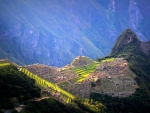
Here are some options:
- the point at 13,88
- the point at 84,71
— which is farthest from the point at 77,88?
the point at 13,88

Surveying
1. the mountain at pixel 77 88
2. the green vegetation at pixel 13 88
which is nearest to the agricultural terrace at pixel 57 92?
the mountain at pixel 77 88

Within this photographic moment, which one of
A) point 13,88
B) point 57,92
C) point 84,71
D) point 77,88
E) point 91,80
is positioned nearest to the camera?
point 13,88

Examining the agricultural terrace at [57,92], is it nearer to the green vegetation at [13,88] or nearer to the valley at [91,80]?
the valley at [91,80]

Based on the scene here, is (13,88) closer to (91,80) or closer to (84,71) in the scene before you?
(91,80)

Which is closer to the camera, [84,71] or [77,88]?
[77,88]

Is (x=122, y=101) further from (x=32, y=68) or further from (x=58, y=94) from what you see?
(x=32, y=68)

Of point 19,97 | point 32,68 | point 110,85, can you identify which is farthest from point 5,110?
point 110,85

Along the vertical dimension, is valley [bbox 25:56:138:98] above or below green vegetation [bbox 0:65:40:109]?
above

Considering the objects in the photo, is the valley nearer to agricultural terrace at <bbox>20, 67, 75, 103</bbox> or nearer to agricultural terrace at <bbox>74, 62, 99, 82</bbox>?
agricultural terrace at <bbox>74, 62, 99, 82</bbox>

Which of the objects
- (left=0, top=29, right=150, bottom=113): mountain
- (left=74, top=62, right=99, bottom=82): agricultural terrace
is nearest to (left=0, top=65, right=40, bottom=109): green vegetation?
(left=0, top=29, right=150, bottom=113): mountain

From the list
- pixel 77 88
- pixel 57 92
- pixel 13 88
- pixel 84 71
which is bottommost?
pixel 13 88
